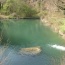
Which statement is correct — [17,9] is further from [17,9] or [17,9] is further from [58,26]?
[58,26]

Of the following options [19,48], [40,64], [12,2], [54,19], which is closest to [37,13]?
[12,2]

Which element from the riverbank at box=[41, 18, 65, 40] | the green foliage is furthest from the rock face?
the green foliage

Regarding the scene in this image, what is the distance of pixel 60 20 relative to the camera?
114 ft

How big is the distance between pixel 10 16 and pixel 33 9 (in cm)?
627

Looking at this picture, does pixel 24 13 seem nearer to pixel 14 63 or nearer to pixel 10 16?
pixel 10 16

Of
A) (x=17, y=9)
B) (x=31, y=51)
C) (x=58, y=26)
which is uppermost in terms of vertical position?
(x=31, y=51)

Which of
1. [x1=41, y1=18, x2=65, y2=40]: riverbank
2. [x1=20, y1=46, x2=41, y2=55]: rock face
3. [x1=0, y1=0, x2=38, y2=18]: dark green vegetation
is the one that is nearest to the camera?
[x1=20, y1=46, x2=41, y2=55]: rock face

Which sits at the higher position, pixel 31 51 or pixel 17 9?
pixel 31 51

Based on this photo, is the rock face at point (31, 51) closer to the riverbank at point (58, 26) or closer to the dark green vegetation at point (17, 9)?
Result: the riverbank at point (58, 26)

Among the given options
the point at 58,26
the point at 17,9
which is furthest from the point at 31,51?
the point at 17,9

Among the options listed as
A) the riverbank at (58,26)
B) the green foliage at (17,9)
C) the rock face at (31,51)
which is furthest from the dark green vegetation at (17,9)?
the rock face at (31,51)

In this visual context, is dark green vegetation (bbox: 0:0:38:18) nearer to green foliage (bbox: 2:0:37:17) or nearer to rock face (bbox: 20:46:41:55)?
green foliage (bbox: 2:0:37:17)

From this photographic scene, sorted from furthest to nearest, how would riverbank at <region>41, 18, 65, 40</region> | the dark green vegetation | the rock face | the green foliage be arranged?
the green foliage
the dark green vegetation
riverbank at <region>41, 18, 65, 40</region>
the rock face

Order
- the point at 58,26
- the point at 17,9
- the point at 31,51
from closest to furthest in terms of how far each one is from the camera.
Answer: the point at 31,51 → the point at 58,26 → the point at 17,9
